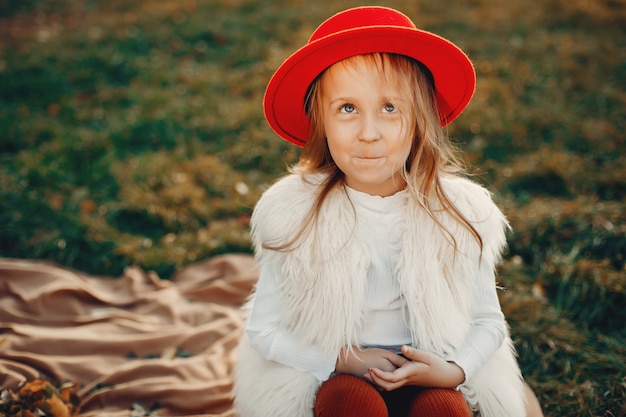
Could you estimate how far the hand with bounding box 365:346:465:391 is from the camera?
182cm

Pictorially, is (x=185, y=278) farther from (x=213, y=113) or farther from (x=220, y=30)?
(x=220, y=30)

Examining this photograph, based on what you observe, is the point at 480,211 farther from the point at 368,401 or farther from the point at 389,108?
the point at 368,401

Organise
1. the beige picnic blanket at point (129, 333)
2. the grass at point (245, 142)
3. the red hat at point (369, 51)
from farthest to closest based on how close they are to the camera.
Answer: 1. the grass at point (245, 142)
2. the beige picnic blanket at point (129, 333)
3. the red hat at point (369, 51)

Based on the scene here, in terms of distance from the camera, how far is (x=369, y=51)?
1.78 metres

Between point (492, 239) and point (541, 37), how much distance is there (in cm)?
526

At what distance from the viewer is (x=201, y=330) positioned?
9.87 ft

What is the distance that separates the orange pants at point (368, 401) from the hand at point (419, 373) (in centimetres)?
3

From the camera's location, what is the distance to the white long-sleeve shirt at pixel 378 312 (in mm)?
1973

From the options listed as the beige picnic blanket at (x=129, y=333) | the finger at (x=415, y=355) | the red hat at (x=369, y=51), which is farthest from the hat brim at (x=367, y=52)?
the beige picnic blanket at (x=129, y=333)

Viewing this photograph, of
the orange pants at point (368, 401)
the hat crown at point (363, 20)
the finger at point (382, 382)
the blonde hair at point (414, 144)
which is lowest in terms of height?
the orange pants at point (368, 401)

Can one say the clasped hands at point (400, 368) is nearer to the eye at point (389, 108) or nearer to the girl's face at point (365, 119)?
the girl's face at point (365, 119)

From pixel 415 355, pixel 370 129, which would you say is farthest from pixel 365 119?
pixel 415 355

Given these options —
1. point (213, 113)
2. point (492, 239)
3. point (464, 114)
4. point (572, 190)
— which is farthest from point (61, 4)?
point (492, 239)

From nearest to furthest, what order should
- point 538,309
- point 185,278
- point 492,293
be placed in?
point 492,293 → point 538,309 → point 185,278
